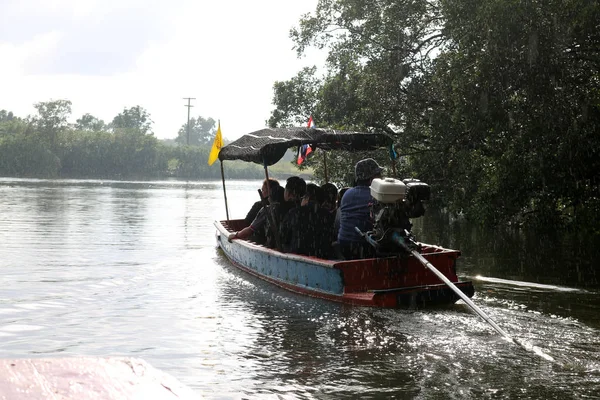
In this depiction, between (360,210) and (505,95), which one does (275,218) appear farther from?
(505,95)

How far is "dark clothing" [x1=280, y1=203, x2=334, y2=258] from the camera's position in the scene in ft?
33.8

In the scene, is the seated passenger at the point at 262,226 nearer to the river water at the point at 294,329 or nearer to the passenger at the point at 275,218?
the passenger at the point at 275,218

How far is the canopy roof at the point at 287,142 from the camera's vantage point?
11.0m

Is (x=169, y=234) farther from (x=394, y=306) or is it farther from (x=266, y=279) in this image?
(x=394, y=306)

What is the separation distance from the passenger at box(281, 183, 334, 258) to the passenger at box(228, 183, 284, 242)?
0.96m

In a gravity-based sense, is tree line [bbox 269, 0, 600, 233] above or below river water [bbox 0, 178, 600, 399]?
above

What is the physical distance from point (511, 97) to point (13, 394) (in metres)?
15.1

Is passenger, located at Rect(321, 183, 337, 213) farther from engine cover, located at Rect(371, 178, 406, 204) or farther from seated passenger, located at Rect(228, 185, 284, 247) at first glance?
engine cover, located at Rect(371, 178, 406, 204)

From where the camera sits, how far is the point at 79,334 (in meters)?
8.01

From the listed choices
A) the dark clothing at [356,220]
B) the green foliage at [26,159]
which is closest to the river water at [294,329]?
the dark clothing at [356,220]

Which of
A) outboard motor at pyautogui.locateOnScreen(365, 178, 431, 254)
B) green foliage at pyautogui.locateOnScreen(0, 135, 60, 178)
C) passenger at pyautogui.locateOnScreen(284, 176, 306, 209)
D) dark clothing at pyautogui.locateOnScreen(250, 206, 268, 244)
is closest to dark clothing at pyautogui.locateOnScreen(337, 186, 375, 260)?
outboard motor at pyautogui.locateOnScreen(365, 178, 431, 254)

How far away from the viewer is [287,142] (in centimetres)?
1094

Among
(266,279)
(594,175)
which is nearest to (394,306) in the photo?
(266,279)

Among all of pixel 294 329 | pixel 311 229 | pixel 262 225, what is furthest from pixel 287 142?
pixel 294 329
